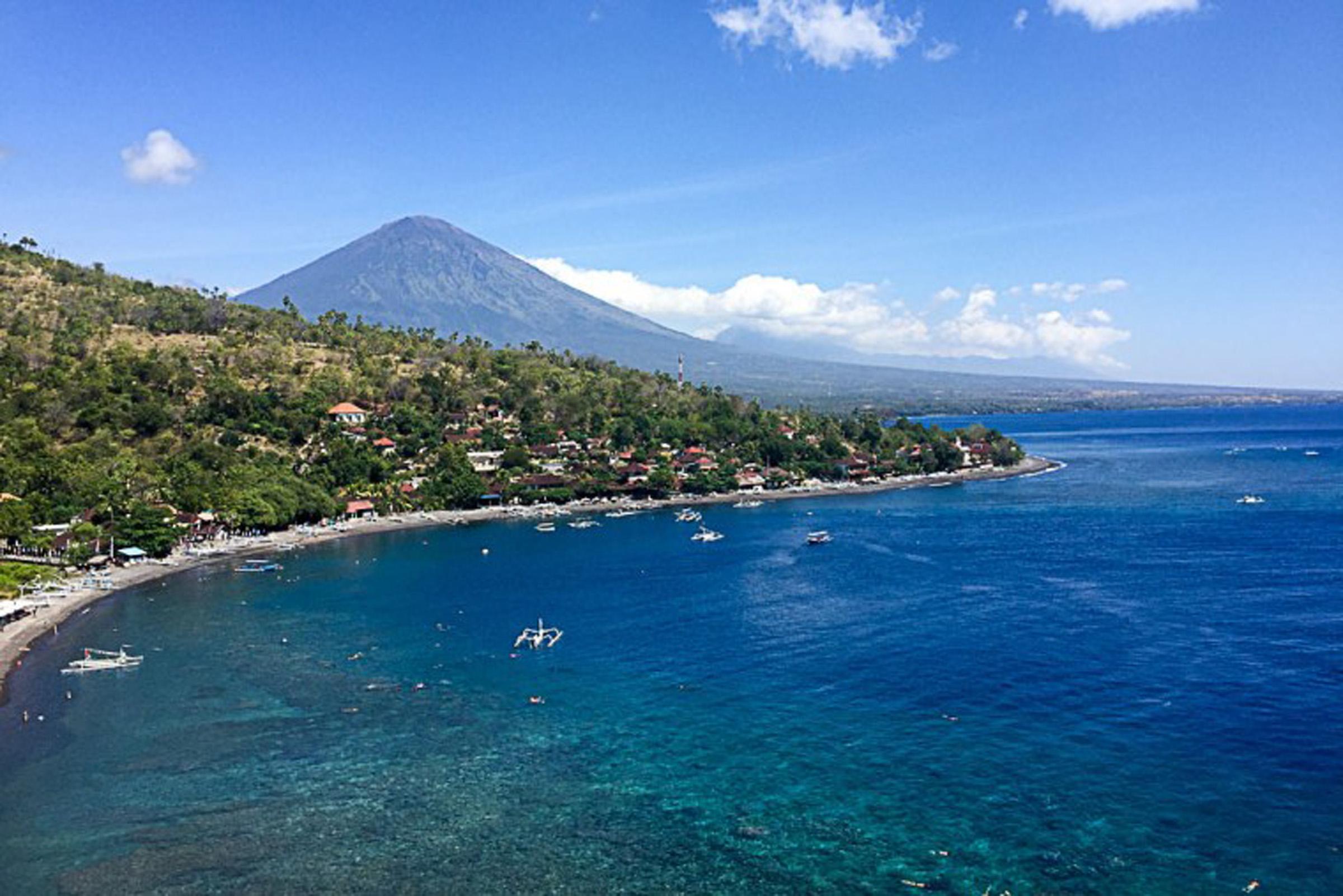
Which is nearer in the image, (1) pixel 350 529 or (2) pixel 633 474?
(1) pixel 350 529

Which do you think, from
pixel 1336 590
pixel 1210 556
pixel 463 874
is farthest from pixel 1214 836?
pixel 1210 556

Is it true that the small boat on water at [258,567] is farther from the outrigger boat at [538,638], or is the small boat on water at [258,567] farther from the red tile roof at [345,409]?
the red tile roof at [345,409]

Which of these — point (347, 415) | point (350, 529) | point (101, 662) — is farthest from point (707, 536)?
point (347, 415)

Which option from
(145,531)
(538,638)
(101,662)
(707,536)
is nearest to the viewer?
(101,662)

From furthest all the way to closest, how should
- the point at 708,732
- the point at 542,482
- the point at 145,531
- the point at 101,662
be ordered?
the point at 542,482
the point at 145,531
the point at 101,662
the point at 708,732

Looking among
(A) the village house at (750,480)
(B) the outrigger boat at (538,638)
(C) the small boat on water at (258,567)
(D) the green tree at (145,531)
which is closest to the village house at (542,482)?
(A) the village house at (750,480)

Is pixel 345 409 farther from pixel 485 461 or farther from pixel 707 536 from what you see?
pixel 707 536

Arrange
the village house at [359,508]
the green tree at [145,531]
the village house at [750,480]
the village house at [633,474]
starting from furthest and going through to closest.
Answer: the village house at [750,480] → the village house at [633,474] → the village house at [359,508] → the green tree at [145,531]
